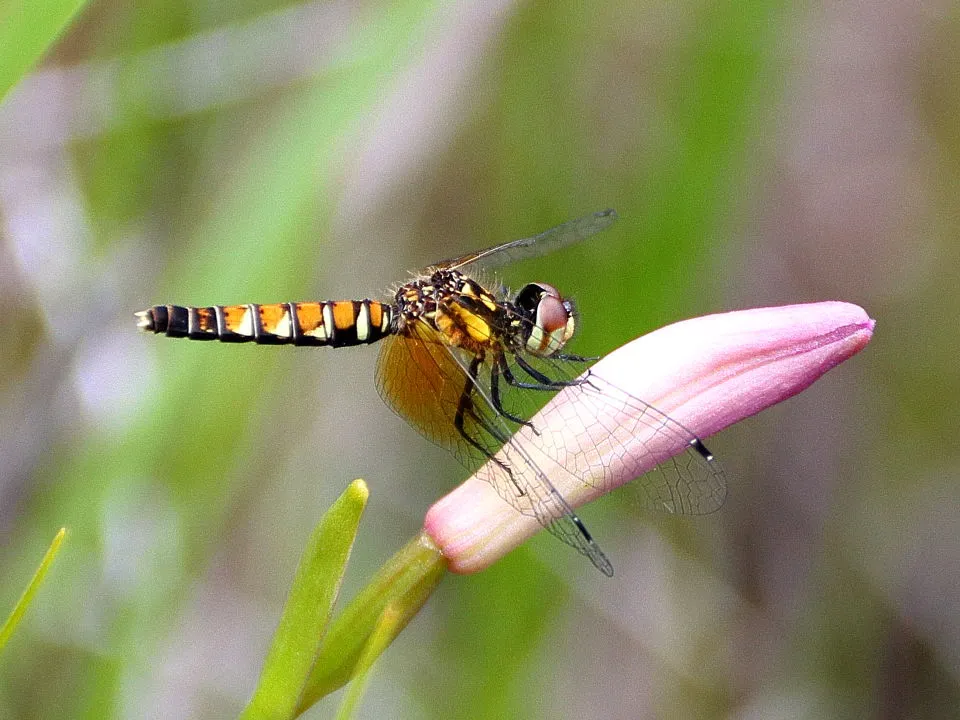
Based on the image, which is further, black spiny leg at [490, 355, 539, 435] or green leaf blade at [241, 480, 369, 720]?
black spiny leg at [490, 355, 539, 435]

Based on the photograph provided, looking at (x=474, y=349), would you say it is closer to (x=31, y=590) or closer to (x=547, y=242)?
(x=547, y=242)

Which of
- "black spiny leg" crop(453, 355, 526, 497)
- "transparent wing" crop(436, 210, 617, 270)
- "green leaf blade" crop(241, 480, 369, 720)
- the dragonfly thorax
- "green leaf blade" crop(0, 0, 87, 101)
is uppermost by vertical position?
"green leaf blade" crop(0, 0, 87, 101)

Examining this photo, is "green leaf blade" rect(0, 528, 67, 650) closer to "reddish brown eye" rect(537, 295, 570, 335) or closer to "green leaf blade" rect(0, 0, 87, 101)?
"green leaf blade" rect(0, 0, 87, 101)

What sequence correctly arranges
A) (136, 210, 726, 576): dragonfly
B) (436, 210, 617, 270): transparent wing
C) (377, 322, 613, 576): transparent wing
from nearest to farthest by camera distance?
(377, 322, 613, 576): transparent wing < (136, 210, 726, 576): dragonfly < (436, 210, 617, 270): transparent wing

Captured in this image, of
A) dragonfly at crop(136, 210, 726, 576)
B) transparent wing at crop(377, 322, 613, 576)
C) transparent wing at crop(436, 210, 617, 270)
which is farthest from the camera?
transparent wing at crop(436, 210, 617, 270)

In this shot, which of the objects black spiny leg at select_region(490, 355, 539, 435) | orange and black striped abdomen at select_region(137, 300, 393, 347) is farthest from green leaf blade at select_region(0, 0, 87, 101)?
black spiny leg at select_region(490, 355, 539, 435)

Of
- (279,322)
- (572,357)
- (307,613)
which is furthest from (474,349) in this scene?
(307,613)
